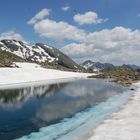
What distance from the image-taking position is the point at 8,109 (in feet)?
158

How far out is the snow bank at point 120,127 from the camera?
3045 centimetres

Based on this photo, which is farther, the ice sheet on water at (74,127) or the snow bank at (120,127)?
the ice sheet on water at (74,127)

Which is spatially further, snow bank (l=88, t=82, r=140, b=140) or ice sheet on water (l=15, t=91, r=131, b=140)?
ice sheet on water (l=15, t=91, r=131, b=140)

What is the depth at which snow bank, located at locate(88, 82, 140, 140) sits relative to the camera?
30453 millimetres

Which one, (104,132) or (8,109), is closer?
(104,132)

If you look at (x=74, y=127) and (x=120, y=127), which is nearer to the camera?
(x=120, y=127)

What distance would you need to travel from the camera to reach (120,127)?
34.6 metres

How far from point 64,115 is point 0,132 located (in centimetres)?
1199

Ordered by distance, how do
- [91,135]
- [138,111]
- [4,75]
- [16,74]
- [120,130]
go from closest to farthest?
1. [91,135]
2. [120,130]
3. [138,111]
4. [4,75]
5. [16,74]

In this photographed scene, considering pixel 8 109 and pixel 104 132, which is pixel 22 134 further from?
pixel 8 109

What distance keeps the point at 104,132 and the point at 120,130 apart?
2.05m

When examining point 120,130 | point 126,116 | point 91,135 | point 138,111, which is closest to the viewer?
point 91,135

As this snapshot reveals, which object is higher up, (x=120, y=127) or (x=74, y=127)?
(x=120, y=127)

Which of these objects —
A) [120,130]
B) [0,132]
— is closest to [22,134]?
[0,132]
